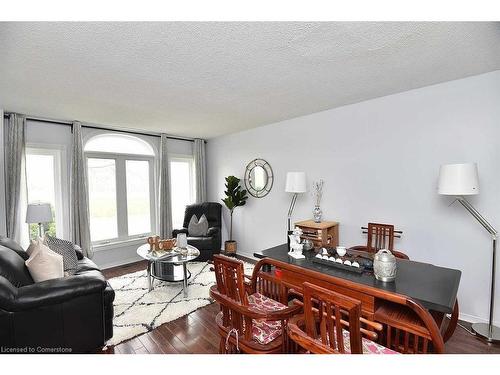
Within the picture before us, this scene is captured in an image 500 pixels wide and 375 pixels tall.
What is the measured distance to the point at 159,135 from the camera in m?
5.00

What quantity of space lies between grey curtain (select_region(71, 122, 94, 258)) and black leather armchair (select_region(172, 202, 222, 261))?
1.43 meters

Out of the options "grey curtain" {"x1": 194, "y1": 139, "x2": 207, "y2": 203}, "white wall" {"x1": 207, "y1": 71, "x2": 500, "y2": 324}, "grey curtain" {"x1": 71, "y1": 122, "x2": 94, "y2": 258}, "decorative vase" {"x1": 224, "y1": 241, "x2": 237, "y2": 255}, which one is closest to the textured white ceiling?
"white wall" {"x1": 207, "y1": 71, "x2": 500, "y2": 324}

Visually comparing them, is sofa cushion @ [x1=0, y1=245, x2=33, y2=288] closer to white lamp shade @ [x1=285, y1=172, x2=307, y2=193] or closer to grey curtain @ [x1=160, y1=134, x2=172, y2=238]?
grey curtain @ [x1=160, y1=134, x2=172, y2=238]

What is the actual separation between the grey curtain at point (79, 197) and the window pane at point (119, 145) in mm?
325

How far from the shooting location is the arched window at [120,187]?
432 cm

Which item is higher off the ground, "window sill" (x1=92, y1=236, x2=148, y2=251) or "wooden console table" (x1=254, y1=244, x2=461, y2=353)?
"wooden console table" (x1=254, y1=244, x2=461, y2=353)

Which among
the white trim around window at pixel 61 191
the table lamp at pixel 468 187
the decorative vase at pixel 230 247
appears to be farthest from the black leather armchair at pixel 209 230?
the table lamp at pixel 468 187

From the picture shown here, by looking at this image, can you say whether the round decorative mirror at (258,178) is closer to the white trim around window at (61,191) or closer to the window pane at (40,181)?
the white trim around window at (61,191)

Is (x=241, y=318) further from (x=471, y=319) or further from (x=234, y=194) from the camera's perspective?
(x=234, y=194)

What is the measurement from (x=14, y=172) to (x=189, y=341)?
3.41 meters

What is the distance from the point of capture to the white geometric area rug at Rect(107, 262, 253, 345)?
2.42 meters

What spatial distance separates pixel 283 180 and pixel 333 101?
1.55 metres

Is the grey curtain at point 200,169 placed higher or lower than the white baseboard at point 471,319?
higher

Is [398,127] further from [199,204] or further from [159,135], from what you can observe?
[159,135]
